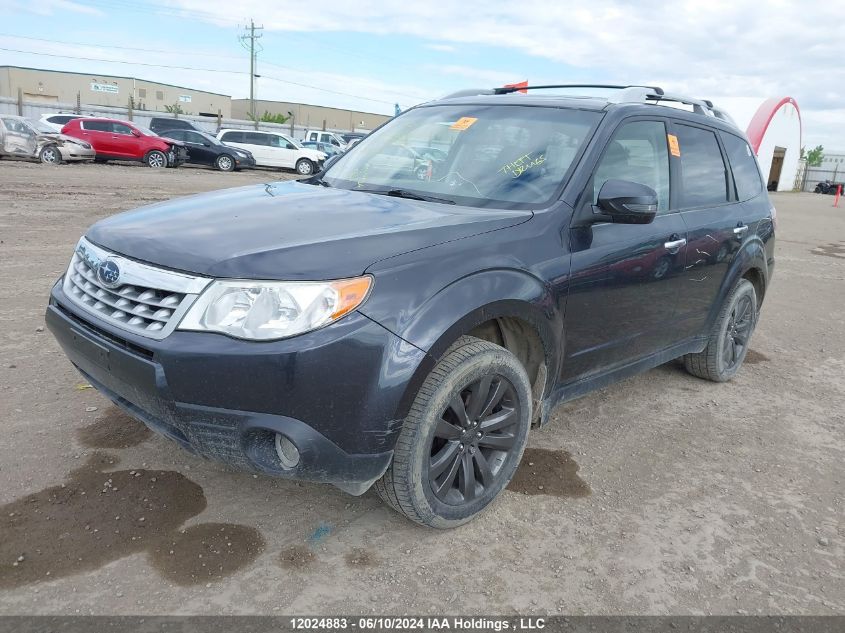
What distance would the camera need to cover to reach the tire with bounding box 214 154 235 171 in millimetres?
23797

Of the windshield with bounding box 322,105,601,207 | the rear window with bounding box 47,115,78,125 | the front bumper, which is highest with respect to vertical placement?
the windshield with bounding box 322,105,601,207

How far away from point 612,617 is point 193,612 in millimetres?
1417

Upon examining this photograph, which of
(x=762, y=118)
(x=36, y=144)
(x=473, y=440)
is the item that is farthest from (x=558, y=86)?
(x=762, y=118)

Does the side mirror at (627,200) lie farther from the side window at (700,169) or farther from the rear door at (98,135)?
the rear door at (98,135)

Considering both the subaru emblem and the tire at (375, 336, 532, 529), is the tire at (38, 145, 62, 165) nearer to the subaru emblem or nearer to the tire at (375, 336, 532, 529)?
the subaru emblem

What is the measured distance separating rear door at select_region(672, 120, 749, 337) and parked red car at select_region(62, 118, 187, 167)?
21.3 m

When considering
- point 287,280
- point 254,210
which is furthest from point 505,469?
point 254,210

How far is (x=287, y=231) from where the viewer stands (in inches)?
104

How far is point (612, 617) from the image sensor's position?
2.40 meters

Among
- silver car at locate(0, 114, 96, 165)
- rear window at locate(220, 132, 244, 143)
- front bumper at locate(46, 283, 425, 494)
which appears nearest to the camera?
front bumper at locate(46, 283, 425, 494)

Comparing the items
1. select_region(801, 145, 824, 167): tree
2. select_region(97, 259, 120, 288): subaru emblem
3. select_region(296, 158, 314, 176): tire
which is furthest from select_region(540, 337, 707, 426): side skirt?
select_region(801, 145, 824, 167): tree

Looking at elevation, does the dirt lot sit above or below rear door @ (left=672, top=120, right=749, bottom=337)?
below

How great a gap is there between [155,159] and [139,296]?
72.7 feet

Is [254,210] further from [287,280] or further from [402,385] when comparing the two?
[402,385]
